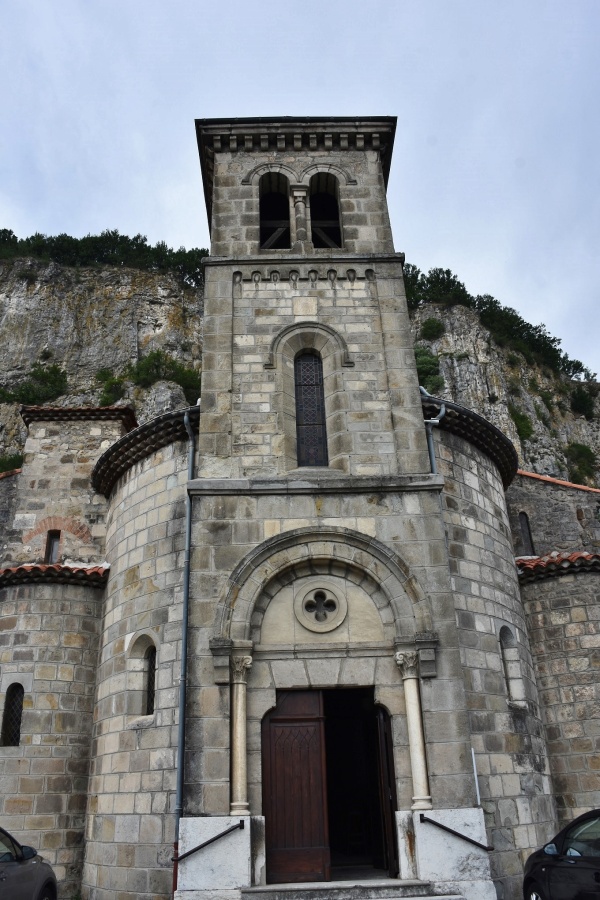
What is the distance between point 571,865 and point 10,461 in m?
33.5

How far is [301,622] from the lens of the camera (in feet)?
31.4

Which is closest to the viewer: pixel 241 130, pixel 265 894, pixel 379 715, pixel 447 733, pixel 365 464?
pixel 265 894

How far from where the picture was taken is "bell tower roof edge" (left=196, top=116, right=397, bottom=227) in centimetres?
1362

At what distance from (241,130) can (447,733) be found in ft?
37.2

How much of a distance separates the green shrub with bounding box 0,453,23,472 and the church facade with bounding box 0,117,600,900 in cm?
2364

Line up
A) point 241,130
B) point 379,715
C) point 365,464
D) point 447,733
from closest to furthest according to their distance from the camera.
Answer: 1. point 447,733
2. point 379,715
3. point 365,464
4. point 241,130

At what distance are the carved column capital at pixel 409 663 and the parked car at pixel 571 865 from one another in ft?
7.89

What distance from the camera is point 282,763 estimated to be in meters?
9.08

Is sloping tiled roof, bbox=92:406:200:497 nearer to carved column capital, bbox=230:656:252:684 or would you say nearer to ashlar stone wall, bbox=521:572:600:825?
carved column capital, bbox=230:656:252:684

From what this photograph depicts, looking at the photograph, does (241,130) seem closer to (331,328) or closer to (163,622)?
(331,328)

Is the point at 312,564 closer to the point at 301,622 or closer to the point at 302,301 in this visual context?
the point at 301,622

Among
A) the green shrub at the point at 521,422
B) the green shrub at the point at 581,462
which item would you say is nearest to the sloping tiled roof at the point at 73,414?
the green shrub at the point at 521,422

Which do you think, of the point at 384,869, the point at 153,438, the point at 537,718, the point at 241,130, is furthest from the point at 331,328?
the point at 384,869

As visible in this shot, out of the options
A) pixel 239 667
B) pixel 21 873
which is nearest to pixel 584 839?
pixel 239 667
